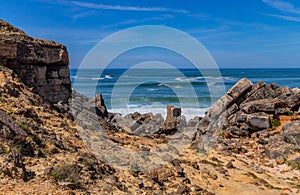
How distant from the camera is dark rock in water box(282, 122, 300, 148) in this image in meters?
17.0

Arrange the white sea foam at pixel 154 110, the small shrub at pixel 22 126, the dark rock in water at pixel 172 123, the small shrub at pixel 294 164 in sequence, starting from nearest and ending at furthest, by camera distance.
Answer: the small shrub at pixel 22 126 < the small shrub at pixel 294 164 < the dark rock in water at pixel 172 123 < the white sea foam at pixel 154 110

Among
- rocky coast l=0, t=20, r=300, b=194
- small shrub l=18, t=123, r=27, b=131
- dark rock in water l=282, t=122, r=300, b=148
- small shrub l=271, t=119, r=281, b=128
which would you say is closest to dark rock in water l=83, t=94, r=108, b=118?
rocky coast l=0, t=20, r=300, b=194

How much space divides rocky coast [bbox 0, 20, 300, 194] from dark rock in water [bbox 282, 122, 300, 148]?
59 millimetres

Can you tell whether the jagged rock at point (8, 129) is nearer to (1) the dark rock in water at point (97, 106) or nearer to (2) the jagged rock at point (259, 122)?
(1) the dark rock in water at point (97, 106)

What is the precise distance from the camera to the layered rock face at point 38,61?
14847 mm

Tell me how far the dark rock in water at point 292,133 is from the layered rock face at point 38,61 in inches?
538

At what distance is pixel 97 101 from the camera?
22.3 metres

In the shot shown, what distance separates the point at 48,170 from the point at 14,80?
7785 mm

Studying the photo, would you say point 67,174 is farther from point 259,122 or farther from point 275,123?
point 275,123

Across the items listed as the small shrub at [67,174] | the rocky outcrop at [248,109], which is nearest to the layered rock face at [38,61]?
the small shrub at [67,174]

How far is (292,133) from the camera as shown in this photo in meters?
17.4

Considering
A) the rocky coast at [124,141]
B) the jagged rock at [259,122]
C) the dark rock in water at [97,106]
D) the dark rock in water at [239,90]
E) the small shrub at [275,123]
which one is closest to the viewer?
the rocky coast at [124,141]

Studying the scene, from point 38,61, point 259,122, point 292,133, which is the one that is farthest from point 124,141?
point 292,133

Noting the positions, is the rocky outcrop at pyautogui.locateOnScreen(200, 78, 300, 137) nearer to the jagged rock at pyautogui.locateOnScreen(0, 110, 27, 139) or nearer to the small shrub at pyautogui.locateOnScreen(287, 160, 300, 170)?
the small shrub at pyautogui.locateOnScreen(287, 160, 300, 170)
